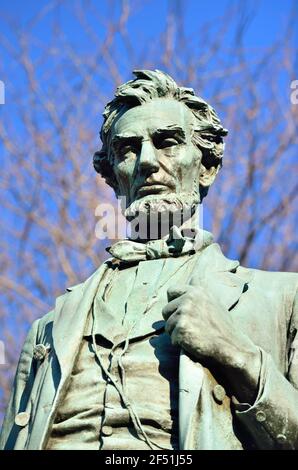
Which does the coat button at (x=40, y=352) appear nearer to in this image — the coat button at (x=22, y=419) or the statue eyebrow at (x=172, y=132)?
the coat button at (x=22, y=419)

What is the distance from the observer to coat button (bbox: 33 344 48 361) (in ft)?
19.9

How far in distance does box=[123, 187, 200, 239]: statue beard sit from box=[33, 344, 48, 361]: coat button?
0.71 meters

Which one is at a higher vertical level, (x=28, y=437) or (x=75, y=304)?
(x=75, y=304)

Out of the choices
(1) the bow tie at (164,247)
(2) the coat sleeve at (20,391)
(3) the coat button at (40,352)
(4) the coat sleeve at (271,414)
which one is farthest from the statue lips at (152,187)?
(4) the coat sleeve at (271,414)

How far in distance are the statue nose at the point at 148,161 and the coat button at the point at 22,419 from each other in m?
1.17

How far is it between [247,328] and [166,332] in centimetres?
30

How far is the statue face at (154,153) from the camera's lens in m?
6.52

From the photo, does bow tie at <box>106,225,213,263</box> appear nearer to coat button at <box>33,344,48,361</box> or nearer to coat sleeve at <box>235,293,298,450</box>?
coat button at <box>33,344,48,361</box>

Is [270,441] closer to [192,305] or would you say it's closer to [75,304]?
[192,305]

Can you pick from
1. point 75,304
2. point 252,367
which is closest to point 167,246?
point 75,304

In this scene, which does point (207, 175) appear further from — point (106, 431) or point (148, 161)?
point (106, 431)

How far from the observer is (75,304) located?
244 inches

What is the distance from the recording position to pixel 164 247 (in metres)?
6.44
